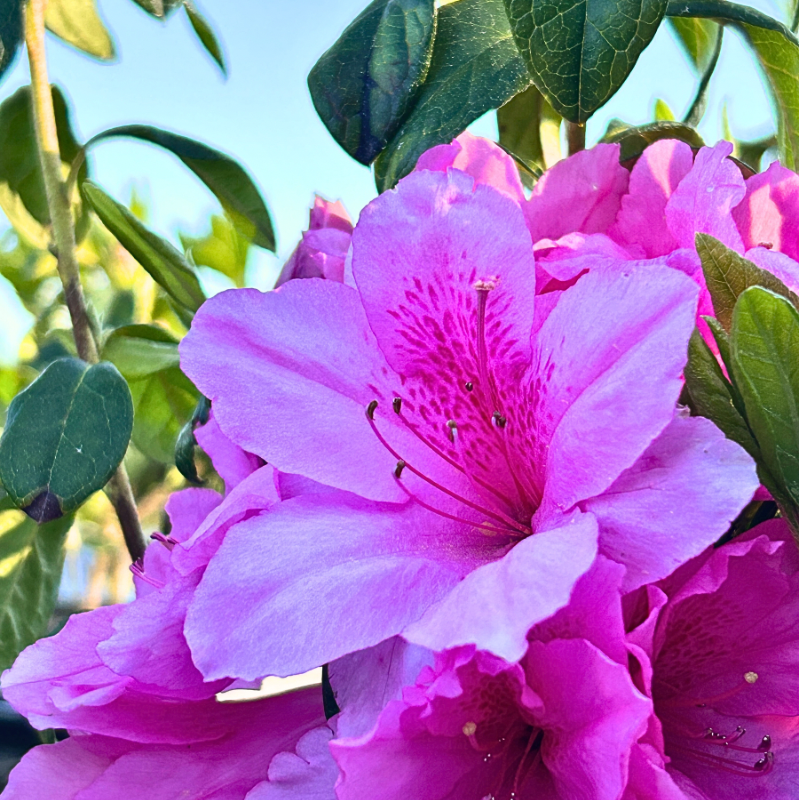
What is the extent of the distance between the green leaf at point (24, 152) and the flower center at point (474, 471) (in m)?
0.55

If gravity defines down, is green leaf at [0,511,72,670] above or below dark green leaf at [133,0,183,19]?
below

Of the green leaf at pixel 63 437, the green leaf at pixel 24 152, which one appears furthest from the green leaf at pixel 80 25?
the green leaf at pixel 63 437

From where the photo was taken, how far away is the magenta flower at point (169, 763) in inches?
15.2

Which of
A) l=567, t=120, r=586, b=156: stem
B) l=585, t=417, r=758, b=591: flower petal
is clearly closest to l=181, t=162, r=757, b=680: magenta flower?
l=585, t=417, r=758, b=591: flower petal

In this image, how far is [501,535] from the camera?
0.37m

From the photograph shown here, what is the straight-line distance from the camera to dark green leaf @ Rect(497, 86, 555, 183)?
0.65 meters

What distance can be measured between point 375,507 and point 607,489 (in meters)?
0.10

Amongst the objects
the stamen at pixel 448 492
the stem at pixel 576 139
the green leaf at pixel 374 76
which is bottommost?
the stamen at pixel 448 492

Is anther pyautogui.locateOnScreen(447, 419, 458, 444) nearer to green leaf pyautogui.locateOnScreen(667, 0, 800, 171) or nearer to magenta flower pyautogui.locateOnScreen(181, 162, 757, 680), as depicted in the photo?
magenta flower pyautogui.locateOnScreen(181, 162, 757, 680)

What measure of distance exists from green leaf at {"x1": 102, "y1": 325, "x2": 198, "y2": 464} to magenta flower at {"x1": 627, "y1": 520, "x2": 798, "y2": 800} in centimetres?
53

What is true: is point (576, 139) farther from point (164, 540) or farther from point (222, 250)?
point (222, 250)

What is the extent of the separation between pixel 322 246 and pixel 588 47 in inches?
6.7

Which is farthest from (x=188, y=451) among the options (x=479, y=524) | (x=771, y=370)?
(x=771, y=370)

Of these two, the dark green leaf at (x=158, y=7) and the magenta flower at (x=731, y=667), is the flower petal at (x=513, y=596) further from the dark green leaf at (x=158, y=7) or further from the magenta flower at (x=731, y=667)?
the dark green leaf at (x=158, y=7)
